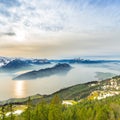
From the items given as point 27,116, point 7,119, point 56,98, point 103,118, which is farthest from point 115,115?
point 7,119

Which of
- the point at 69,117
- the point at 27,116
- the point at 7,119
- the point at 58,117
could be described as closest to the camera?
the point at 7,119

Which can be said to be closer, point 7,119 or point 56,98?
point 7,119

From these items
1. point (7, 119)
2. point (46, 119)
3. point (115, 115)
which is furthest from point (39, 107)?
point (115, 115)

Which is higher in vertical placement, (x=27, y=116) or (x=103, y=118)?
(x=27, y=116)

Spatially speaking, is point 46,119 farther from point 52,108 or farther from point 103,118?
point 103,118

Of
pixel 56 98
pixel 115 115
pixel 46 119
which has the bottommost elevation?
pixel 115 115

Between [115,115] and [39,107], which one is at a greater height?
[39,107]


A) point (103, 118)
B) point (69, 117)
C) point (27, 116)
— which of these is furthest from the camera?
point (69, 117)

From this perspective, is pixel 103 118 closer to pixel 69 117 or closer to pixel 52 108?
pixel 69 117

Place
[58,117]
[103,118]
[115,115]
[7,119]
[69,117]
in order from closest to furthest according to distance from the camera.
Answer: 1. [7,119]
2. [58,117]
3. [103,118]
4. [69,117]
5. [115,115]
